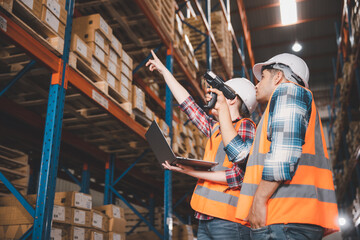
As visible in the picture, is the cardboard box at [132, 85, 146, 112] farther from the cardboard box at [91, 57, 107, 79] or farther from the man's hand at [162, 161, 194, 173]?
the man's hand at [162, 161, 194, 173]

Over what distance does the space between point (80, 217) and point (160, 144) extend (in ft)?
7.66

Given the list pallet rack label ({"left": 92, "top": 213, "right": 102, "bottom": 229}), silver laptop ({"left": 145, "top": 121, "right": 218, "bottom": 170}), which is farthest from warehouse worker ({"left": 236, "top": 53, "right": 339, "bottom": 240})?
pallet rack label ({"left": 92, "top": 213, "right": 102, "bottom": 229})

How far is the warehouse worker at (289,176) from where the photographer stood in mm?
1569

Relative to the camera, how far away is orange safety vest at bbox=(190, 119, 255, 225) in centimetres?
212

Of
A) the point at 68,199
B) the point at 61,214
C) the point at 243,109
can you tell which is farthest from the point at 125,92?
the point at 243,109

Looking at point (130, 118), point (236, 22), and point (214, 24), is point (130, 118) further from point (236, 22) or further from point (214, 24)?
point (236, 22)

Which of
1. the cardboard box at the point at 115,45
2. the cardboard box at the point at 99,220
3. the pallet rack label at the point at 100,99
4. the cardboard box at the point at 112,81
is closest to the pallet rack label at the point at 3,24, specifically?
the pallet rack label at the point at 100,99

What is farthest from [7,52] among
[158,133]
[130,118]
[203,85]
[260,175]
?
[203,85]

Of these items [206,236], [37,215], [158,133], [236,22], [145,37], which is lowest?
[206,236]

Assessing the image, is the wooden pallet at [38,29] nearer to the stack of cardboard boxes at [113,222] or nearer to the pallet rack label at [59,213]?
the pallet rack label at [59,213]

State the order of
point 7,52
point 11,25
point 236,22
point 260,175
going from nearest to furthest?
point 260,175, point 11,25, point 7,52, point 236,22

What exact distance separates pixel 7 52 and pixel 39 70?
1.11 ft

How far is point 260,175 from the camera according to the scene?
1709mm

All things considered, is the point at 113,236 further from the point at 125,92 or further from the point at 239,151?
the point at 239,151
